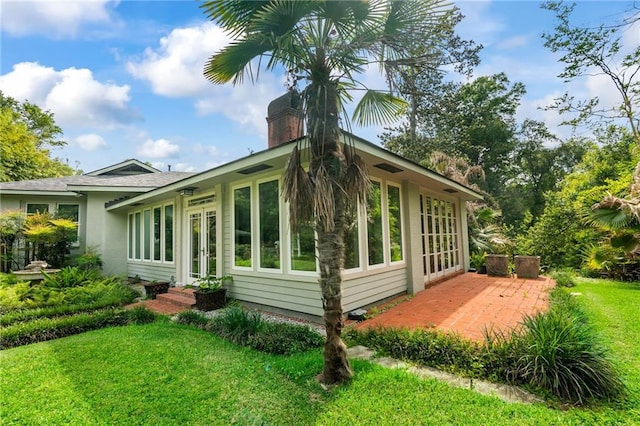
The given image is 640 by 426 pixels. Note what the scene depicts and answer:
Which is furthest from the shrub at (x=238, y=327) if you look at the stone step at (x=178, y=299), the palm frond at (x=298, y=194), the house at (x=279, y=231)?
the stone step at (x=178, y=299)

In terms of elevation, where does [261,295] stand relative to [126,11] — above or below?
below

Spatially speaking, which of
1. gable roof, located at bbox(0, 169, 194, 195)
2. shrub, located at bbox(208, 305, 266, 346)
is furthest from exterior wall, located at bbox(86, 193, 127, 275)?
shrub, located at bbox(208, 305, 266, 346)

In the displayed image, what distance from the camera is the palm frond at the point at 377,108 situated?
175 inches

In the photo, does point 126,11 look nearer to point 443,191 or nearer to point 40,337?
point 40,337

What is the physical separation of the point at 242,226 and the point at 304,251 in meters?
1.95

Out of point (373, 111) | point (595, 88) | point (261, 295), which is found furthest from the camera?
point (595, 88)

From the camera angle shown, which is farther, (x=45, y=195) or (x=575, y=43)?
(x=575, y=43)

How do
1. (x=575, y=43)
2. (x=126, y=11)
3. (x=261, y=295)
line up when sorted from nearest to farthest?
(x=126, y=11) < (x=261, y=295) < (x=575, y=43)

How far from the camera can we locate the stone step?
7.01m

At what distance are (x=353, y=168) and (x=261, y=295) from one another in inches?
163

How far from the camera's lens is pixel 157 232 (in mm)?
9945

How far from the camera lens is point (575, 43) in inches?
518

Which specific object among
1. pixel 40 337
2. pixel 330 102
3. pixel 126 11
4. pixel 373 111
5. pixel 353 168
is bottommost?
pixel 40 337

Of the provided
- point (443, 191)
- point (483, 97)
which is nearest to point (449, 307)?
point (443, 191)
